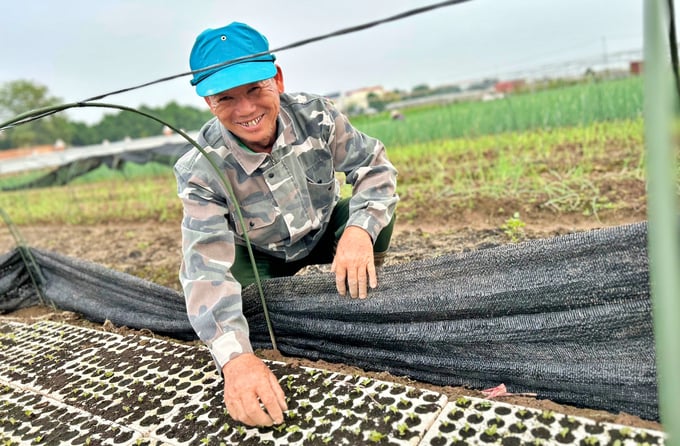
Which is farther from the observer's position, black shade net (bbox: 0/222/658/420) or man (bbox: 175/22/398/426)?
man (bbox: 175/22/398/426)

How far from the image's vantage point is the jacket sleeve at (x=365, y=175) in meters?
1.51

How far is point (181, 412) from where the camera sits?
1.29m

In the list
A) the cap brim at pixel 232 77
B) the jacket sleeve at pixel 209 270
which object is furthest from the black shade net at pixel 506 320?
the cap brim at pixel 232 77

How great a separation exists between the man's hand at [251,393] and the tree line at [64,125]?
119ft

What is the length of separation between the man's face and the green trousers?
1.78 feet

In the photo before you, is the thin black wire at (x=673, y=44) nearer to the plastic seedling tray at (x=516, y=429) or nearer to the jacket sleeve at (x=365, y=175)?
the plastic seedling tray at (x=516, y=429)

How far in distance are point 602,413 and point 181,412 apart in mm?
1044

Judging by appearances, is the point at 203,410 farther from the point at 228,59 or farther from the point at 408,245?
the point at 408,245

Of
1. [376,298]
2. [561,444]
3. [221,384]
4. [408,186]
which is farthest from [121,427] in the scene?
[408,186]

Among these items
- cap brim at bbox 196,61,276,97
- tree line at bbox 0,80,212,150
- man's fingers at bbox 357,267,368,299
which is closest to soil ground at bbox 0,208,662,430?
man's fingers at bbox 357,267,368,299

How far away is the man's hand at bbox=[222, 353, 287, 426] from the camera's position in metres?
1.16

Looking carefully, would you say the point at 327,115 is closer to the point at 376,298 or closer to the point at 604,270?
the point at 376,298

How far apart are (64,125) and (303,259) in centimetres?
4348

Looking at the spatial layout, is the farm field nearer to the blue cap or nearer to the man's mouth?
the man's mouth
